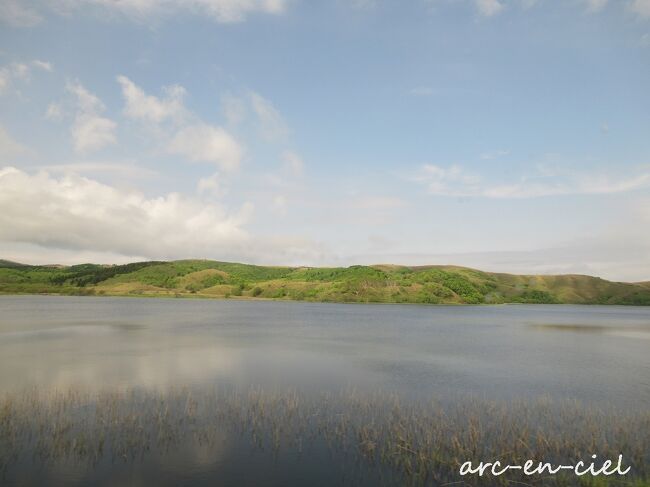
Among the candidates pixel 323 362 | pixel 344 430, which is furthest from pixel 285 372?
pixel 344 430

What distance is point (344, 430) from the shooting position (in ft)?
64.8

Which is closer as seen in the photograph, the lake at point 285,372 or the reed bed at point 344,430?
the lake at point 285,372

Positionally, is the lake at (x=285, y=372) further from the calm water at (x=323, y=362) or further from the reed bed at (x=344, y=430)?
the reed bed at (x=344, y=430)

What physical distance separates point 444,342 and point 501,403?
3540 cm

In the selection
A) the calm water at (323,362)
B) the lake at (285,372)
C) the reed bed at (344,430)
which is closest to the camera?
the lake at (285,372)

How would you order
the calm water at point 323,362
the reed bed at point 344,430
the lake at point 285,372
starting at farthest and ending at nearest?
the calm water at point 323,362 → the reed bed at point 344,430 → the lake at point 285,372

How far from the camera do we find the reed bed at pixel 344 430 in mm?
15961

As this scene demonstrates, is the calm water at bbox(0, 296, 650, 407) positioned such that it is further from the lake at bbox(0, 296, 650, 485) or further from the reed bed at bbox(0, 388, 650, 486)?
the reed bed at bbox(0, 388, 650, 486)

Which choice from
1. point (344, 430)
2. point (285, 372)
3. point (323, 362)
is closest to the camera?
point (344, 430)

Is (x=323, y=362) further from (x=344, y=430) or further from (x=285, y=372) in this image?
(x=344, y=430)

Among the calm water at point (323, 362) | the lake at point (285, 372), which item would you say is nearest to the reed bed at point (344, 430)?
the lake at point (285, 372)

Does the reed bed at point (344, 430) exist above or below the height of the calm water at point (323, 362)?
above

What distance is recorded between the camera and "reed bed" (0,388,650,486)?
15961 millimetres

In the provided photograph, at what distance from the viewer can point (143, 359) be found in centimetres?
3919
